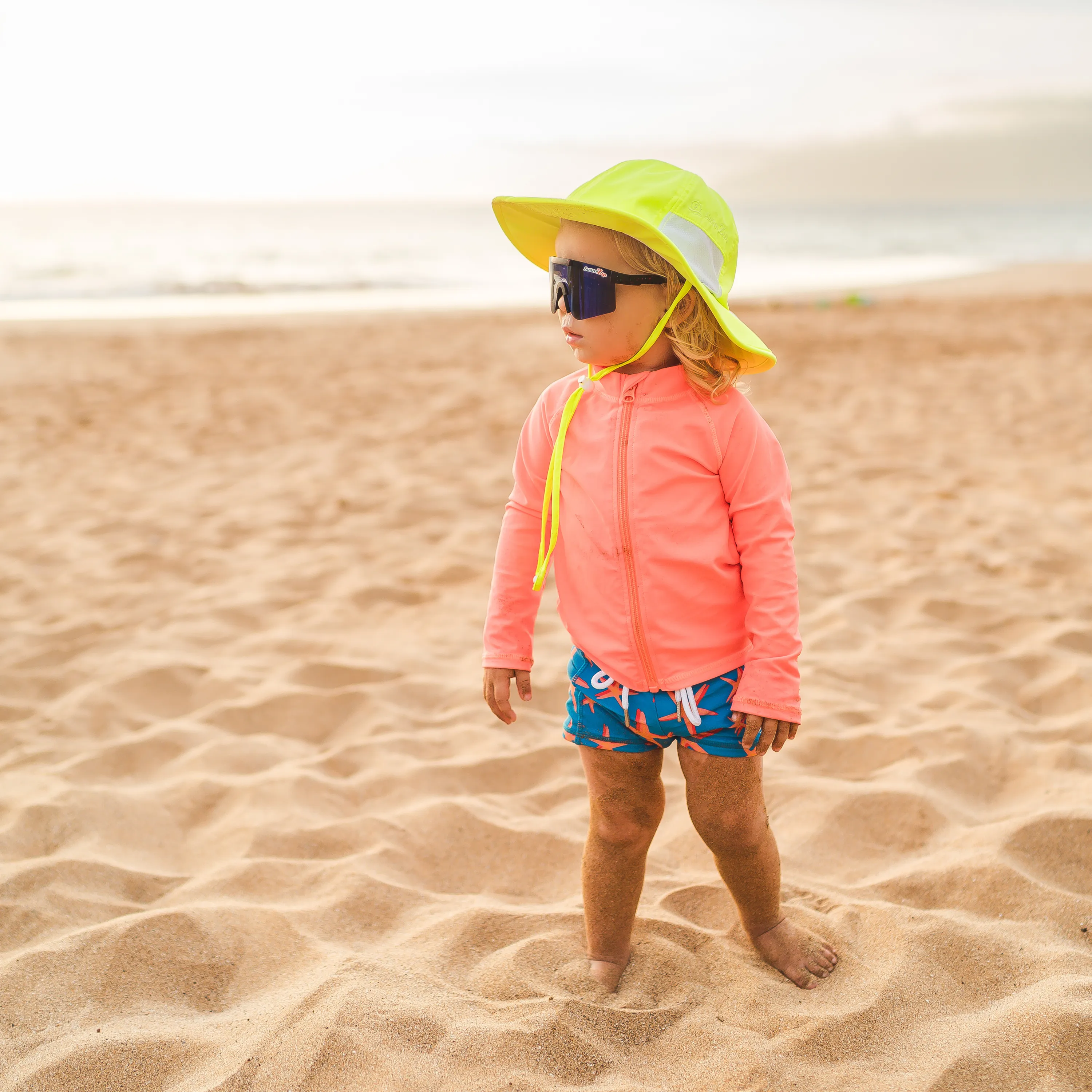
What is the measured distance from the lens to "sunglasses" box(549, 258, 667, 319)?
172 centimetres

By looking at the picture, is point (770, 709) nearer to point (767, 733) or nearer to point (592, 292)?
point (767, 733)

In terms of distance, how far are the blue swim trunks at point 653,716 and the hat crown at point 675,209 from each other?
0.71 m

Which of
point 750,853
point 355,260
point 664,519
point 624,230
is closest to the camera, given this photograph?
point 624,230

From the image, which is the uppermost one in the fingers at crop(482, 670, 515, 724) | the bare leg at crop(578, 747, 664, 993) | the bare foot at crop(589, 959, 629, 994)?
the fingers at crop(482, 670, 515, 724)

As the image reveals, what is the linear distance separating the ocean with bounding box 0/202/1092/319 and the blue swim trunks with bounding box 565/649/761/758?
1423 centimetres

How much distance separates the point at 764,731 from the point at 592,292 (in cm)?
82

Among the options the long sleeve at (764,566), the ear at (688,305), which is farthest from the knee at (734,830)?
the ear at (688,305)

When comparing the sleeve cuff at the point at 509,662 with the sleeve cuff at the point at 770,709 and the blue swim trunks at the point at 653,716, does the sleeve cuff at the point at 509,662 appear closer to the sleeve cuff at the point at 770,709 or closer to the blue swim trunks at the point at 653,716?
the blue swim trunks at the point at 653,716

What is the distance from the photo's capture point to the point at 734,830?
1860mm

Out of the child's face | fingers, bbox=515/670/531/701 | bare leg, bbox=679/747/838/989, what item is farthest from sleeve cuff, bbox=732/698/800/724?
the child's face

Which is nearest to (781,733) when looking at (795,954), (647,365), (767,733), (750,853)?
(767,733)

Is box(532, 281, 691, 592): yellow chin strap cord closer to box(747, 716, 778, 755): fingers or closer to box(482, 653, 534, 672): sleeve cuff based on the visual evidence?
box(482, 653, 534, 672): sleeve cuff

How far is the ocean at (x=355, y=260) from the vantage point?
17422 millimetres

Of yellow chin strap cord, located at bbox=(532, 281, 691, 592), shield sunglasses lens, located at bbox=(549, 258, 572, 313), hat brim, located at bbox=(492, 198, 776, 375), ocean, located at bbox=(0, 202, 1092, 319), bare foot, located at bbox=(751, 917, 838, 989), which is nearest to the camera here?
hat brim, located at bbox=(492, 198, 776, 375)
